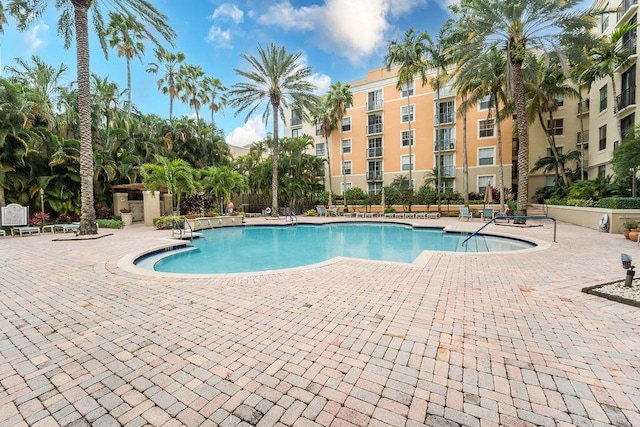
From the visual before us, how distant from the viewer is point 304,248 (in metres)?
11.8

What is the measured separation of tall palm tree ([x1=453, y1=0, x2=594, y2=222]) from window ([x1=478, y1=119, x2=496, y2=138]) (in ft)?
42.2

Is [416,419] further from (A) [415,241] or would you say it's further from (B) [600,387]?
(A) [415,241]

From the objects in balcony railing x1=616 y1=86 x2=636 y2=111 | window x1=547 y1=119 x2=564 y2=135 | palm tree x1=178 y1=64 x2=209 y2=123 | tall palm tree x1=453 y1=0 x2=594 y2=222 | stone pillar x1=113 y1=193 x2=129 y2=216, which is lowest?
stone pillar x1=113 y1=193 x2=129 y2=216

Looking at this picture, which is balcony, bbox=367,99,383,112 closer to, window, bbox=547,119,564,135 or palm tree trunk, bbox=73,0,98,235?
window, bbox=547,119,564,135

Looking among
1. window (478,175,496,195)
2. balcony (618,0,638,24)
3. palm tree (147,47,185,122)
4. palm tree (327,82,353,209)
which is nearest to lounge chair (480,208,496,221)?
window (478,175,496,195)

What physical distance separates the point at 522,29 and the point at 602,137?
37.3 feet

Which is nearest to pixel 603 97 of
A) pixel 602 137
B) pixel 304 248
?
pixel 602 137

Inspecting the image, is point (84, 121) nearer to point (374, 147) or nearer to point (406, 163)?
point (374, 147)

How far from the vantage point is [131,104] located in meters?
24.7

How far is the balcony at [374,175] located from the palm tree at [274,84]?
36.4ft

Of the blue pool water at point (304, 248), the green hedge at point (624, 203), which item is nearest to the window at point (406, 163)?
the blue pool water at point (304, 248)

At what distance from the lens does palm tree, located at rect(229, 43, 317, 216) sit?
2145 centimetres

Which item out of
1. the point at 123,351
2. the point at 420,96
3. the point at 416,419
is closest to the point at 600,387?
the point at 416,419

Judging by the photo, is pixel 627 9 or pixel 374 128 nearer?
pixel 627 9
